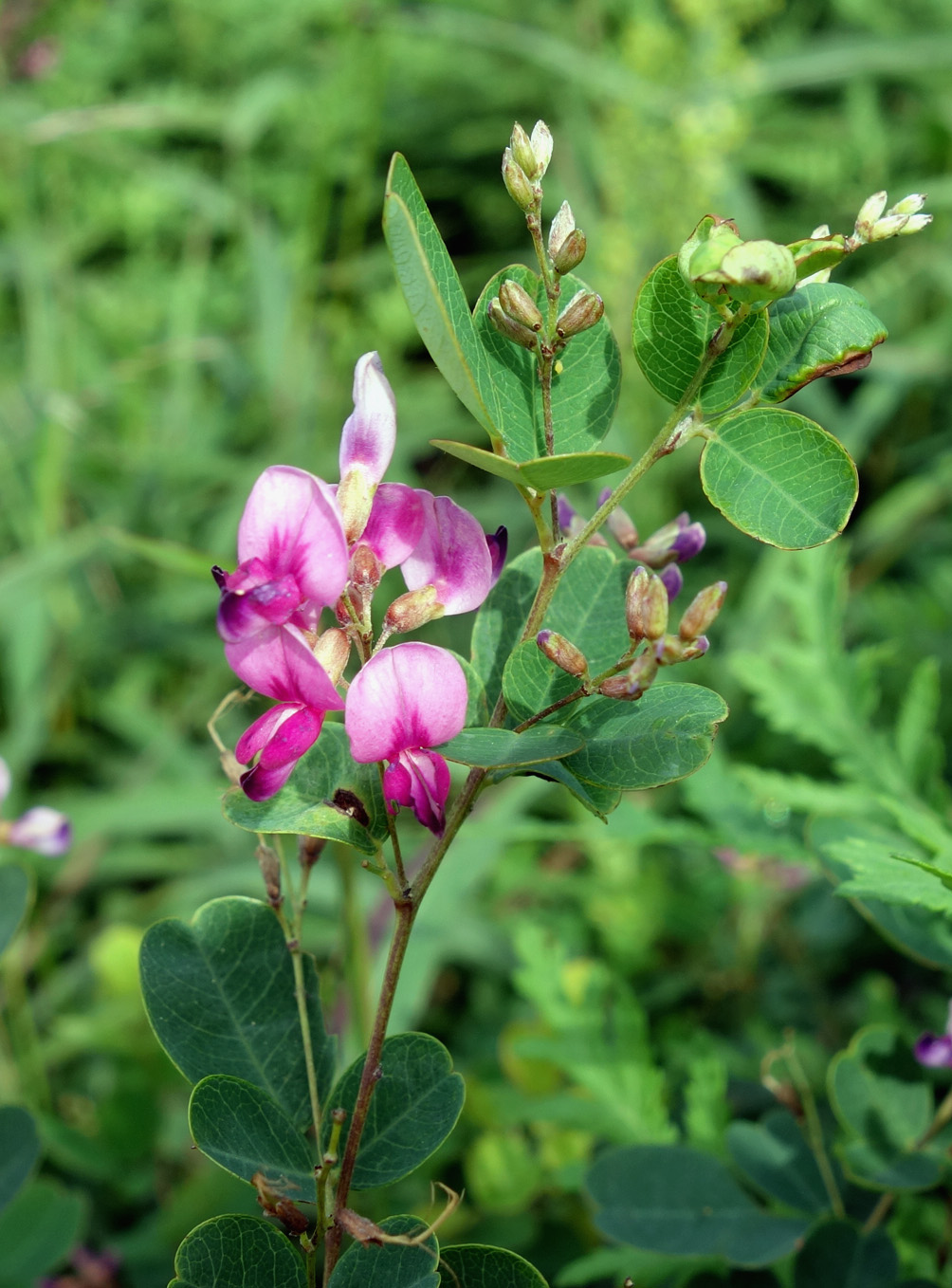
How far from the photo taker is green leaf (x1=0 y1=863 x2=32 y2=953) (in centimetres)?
67

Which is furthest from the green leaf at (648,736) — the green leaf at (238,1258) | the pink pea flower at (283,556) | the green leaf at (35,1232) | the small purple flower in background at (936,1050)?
the green leaf at (35,1232)

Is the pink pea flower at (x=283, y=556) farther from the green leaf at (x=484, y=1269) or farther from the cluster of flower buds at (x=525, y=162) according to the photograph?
the green leaf at (x=484, y=1269)

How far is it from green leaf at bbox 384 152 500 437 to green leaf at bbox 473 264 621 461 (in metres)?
0.05

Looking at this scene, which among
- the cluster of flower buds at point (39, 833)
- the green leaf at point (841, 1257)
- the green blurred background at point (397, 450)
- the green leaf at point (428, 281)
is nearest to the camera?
the green leaf at point (428, 281)

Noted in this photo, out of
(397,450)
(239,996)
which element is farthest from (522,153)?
(397,450)

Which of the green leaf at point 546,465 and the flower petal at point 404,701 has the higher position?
the green leaf at point 546,465

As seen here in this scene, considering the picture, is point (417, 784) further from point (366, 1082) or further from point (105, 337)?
point (105, 337)

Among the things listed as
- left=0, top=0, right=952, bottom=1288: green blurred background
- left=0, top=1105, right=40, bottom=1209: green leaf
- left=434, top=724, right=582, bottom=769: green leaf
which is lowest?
left=0, top=0, right=952, bottom=1288: green blurred background

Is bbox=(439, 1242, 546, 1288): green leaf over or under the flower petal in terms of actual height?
under

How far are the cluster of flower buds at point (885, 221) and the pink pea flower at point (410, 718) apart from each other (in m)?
0.23

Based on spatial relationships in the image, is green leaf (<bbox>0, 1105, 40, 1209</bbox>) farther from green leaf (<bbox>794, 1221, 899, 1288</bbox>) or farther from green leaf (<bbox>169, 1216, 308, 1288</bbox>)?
green leaf (<bbox>794, 1221, 899, 1288</bbox>)

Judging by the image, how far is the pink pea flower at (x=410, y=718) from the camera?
1.40ft

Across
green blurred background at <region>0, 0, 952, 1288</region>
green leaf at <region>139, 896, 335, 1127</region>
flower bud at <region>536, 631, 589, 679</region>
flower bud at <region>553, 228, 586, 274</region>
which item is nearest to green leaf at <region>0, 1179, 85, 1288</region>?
green blurred background at <region>0, 0, 952, 1288</region>

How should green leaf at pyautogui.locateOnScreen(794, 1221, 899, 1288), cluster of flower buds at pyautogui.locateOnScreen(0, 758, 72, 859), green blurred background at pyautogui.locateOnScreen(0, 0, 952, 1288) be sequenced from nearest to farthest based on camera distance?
green leaf at pyautogui.locateOnScreen(794, 1221, 899, 1288), cluster of flower buds at pyautogui.locateOnScreen(0, 758, 72, 859), green blurred background at pyautogui.locateOnScreen(0, 0, 952, 1288)
